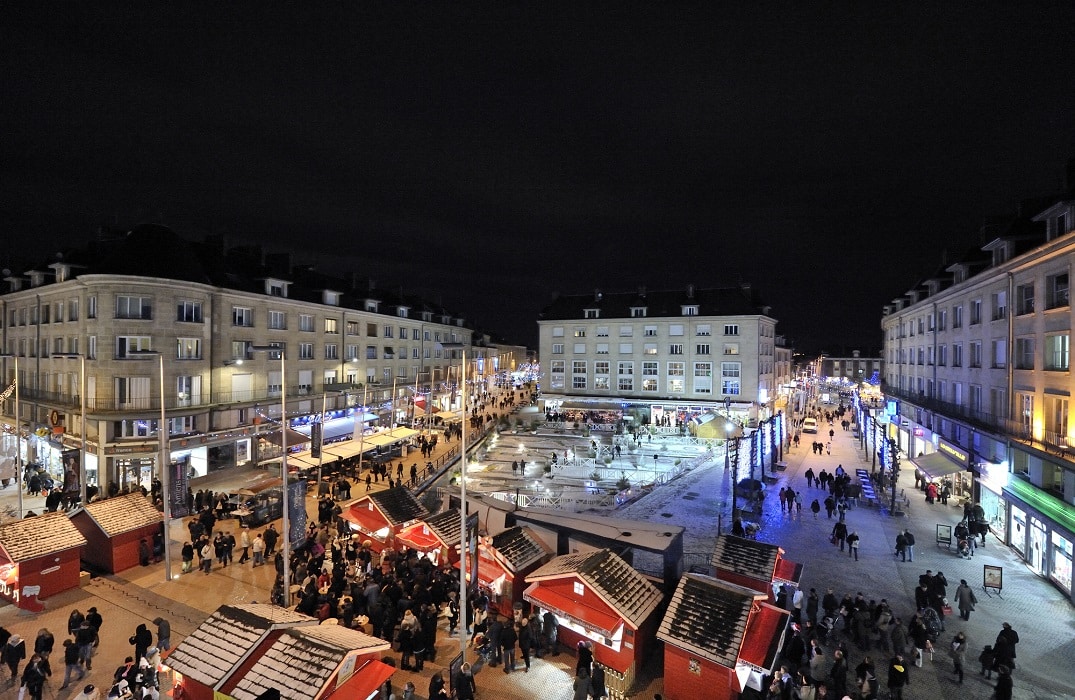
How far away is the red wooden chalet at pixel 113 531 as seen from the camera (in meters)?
18.6

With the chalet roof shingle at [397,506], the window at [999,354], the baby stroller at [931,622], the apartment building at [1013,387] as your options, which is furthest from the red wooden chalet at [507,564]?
the window at [999,354]

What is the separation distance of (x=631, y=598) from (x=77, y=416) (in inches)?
1381

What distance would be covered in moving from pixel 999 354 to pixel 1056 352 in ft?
18.2

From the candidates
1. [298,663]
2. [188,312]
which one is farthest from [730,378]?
[298,663]

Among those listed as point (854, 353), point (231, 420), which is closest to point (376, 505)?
point (231, 420)

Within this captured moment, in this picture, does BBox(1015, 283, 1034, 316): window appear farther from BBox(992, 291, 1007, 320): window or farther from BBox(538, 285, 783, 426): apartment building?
BBox(538, 285, 783, 426): apartment building

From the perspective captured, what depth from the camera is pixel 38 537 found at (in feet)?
55.0

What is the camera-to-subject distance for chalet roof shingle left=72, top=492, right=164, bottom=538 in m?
18.7

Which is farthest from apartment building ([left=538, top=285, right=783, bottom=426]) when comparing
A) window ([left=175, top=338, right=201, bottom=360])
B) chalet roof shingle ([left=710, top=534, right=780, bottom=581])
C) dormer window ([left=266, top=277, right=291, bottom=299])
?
chalet roof shingle ([left=710, top=534, right=780, bottom=581])

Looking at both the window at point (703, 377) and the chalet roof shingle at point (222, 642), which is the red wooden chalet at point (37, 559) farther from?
the window at point (703, 377)

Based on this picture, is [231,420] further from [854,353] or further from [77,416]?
[854,353]

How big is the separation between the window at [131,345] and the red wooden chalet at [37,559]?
535 inches

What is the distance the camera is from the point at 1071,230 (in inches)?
696

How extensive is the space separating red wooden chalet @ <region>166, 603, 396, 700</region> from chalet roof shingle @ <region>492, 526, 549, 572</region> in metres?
5.14
